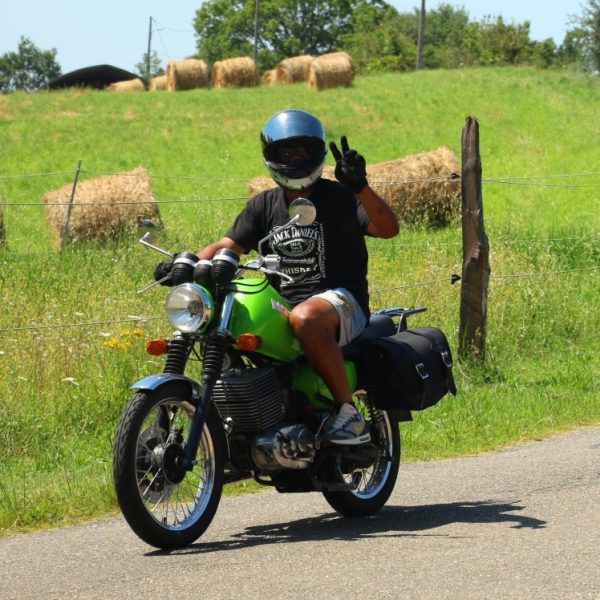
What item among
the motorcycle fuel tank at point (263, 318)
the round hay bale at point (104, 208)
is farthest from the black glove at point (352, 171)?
the round hay bale at point (104, 208)

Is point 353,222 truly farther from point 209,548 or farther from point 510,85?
point 510,85

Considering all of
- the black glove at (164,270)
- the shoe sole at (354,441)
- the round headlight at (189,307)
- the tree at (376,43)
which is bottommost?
the shoe sole at (354,441)

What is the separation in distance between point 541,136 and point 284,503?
115ft

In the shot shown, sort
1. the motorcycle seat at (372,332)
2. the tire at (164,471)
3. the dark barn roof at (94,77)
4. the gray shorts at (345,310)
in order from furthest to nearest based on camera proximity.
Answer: the dark barn roof at (94,77) → the motorcycle seat at (372,332) → the gray shorts at (345,310) → the tire at (164,471)

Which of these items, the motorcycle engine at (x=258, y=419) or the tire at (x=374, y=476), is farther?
the tire at (x=374, y=476)

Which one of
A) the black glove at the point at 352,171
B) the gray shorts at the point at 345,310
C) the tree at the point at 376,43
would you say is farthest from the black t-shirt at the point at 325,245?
the tree at the point at 376,43

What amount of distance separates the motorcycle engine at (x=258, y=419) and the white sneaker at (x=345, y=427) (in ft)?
0.53

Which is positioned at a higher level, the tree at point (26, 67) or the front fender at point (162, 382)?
the tree at point (26, 67)

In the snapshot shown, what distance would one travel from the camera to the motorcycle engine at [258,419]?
6.09 metres

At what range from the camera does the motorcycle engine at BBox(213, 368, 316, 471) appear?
6094 millimetres

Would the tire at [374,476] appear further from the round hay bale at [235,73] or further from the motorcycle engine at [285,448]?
the round hay bale at [235,73]

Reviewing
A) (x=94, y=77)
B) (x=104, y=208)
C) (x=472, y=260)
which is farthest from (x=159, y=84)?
(x=472, y=260)

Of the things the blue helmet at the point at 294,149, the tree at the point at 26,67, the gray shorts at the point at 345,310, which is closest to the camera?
the gray shorts at the point at 345,310

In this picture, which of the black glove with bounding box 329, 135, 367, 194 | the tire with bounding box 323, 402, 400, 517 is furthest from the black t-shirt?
the tire with bounding box 323, 402, 400, 517
